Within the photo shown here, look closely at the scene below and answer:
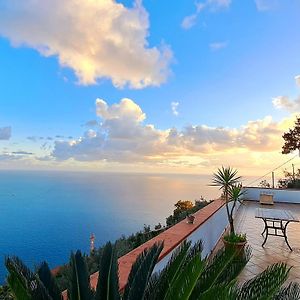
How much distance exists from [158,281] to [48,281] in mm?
745

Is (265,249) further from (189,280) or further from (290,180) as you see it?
(290,180)

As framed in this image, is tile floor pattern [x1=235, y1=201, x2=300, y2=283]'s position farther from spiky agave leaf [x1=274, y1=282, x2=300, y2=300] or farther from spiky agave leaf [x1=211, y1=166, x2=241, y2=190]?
spiky agave leaf [x1=274, y1=282, x2=300, y2=300]

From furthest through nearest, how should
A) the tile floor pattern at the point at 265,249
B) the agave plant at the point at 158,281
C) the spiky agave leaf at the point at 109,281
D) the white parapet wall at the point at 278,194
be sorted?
1. the white parapet wall at the point at 278,194
2. the tile floor pattern at the point at 265,249
3. the spiky agave leaf at the point at 109,281
4. the agave plant at the point at 158,281

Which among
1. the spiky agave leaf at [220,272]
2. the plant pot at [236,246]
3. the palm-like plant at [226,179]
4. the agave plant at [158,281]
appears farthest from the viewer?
the palm-like plant at [226,179]

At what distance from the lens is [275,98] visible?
467 inches

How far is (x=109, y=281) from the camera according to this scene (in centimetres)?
147

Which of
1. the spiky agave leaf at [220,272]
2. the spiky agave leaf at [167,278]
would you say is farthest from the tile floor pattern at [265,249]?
the spiky agave leaf at [167,278]

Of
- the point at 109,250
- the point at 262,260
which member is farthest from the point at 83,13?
the point at 262,260

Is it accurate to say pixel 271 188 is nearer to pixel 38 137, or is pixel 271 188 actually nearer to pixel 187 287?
pixel 187 287

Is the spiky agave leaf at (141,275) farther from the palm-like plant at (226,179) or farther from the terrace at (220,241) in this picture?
the palm-like plant at (226,179)

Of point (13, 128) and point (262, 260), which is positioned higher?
point (13, 128)

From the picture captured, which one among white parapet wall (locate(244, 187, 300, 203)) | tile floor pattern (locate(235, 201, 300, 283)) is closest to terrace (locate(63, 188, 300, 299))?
tile floor pattern (locate(235, 201, 300, 283))

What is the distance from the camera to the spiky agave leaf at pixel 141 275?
1584 millimetres

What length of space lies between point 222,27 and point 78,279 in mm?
8956
